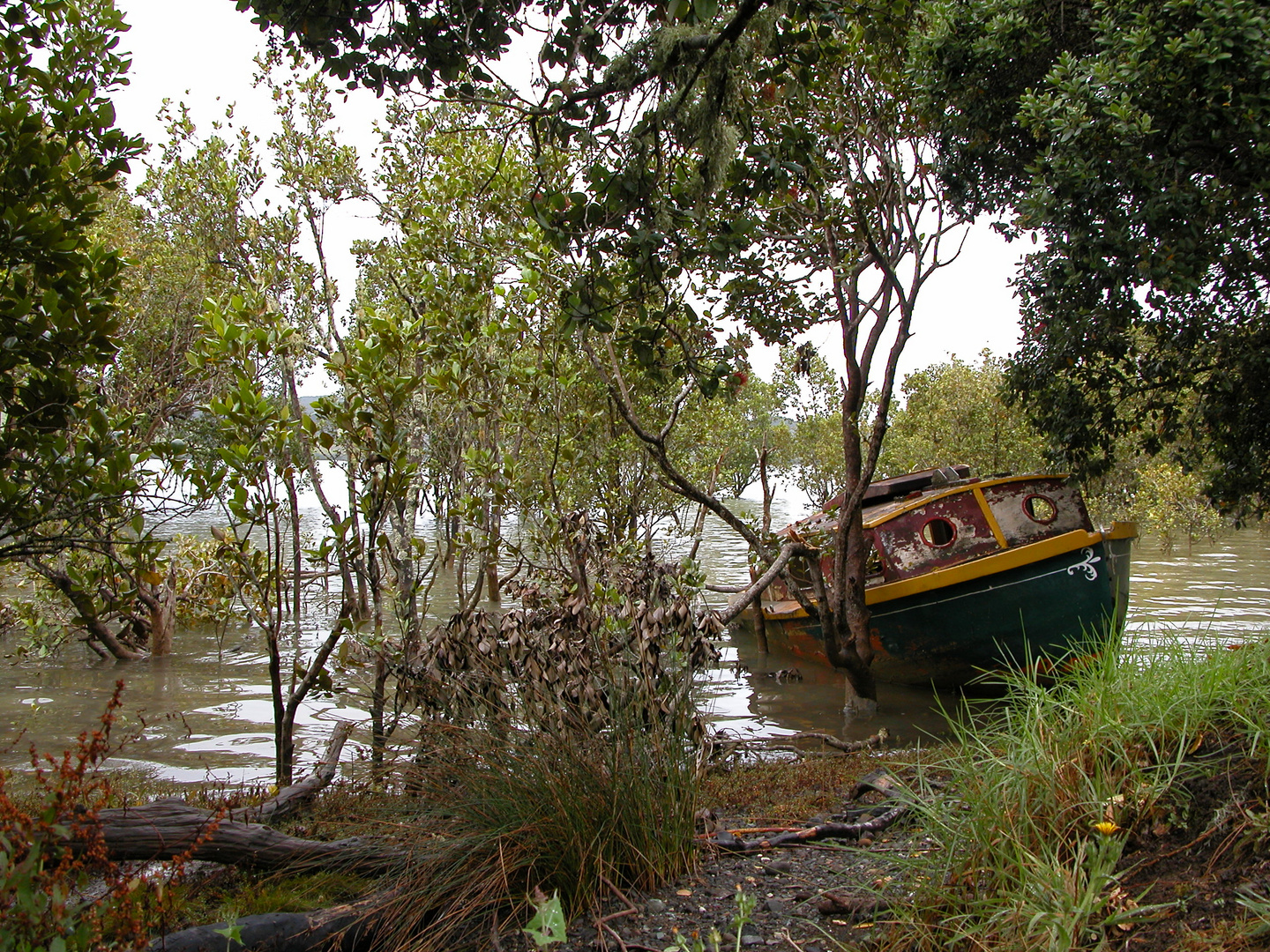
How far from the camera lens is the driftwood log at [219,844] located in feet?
11.6

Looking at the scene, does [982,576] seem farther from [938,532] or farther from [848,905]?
[848,905]

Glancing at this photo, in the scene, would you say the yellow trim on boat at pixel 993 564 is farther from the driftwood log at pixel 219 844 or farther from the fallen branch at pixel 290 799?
the driftwood log at pixel 219 844

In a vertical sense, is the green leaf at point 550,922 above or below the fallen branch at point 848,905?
above

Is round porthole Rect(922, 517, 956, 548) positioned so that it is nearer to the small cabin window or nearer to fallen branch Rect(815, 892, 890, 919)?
the small cabin window

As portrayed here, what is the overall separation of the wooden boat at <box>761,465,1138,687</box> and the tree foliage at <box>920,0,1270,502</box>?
1.34 metres

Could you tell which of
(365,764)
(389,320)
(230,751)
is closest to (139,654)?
(230,751)

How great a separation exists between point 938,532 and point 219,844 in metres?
8.90

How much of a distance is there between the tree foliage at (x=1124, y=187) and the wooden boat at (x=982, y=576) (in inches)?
52.7

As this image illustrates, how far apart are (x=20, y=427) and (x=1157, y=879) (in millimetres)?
4514

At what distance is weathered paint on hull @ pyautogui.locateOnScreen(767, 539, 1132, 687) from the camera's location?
9227 mm

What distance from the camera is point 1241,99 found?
220 inches

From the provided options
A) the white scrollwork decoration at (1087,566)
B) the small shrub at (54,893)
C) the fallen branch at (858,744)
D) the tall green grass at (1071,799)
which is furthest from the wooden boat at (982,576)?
the small shrub at (54,893)

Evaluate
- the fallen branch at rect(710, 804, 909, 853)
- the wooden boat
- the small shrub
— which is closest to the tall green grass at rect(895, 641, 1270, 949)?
the fallen branch at rect(710, 804, 909, 853)

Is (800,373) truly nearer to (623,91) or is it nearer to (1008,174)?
(1008,174)
